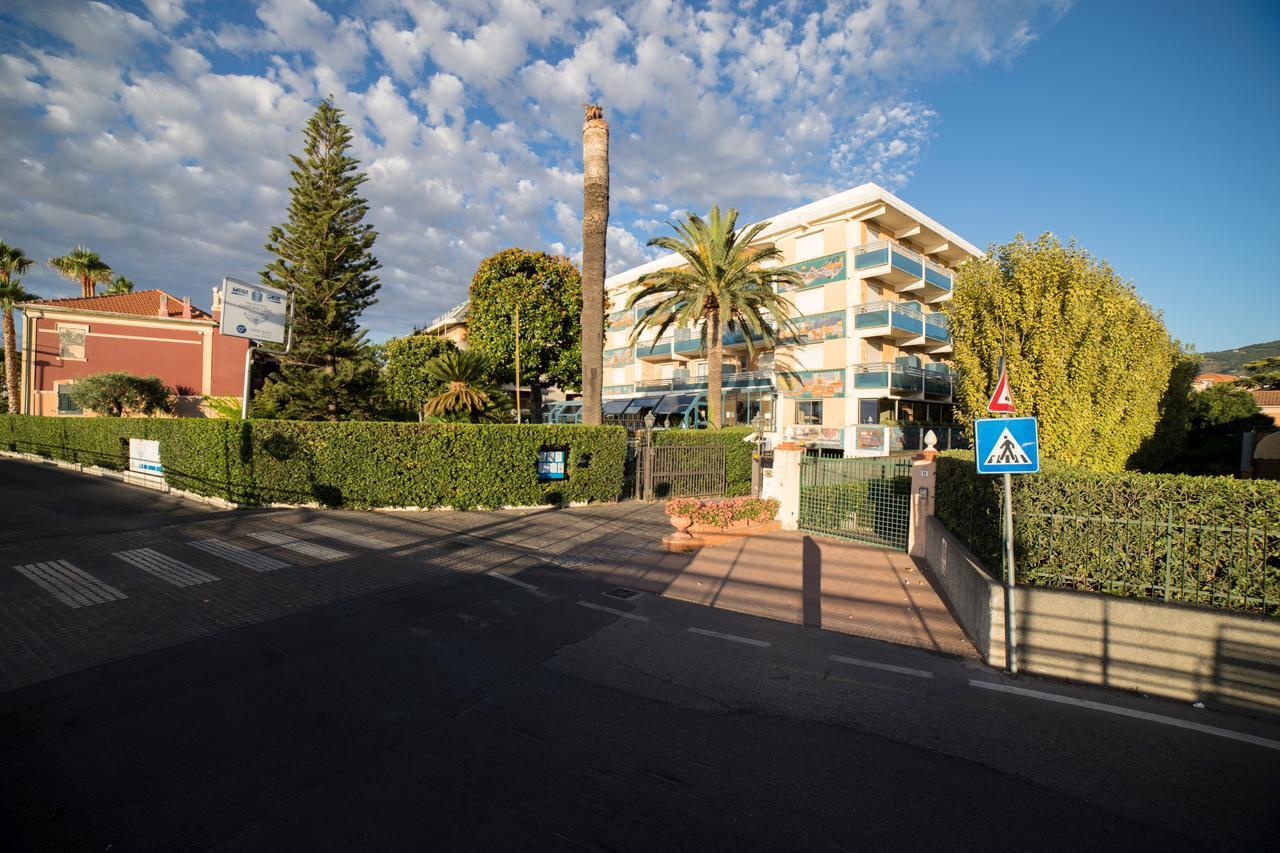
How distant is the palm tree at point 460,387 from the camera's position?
1667cm

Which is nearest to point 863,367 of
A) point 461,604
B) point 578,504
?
point 578,504

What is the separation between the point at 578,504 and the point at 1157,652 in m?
12.5

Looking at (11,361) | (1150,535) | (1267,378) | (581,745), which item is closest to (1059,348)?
(1150,535)

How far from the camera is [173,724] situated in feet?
13.3

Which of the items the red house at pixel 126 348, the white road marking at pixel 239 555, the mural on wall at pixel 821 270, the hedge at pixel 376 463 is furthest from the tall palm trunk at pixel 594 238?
the red house at pixel 126 348

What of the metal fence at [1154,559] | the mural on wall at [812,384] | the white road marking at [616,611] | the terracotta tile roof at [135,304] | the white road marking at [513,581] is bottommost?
the white road marking at [616,611]

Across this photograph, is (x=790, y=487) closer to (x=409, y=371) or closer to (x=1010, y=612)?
(x=1010, y=612)

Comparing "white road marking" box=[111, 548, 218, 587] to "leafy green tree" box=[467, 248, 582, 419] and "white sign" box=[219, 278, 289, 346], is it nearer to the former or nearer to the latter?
"white sign" box=[219, 278, 289, 346]

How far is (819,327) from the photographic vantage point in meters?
28.1

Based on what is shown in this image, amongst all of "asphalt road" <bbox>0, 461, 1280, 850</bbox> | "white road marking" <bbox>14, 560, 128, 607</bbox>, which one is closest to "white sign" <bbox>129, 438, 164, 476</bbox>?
"white road marking" <bbox>14, 560, 128, 607</bbox>

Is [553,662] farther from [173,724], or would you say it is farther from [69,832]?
[69,832]

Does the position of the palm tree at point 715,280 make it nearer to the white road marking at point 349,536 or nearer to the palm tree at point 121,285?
the white road marking at point 349,536

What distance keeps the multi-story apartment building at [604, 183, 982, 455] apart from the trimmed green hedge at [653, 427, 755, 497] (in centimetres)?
661

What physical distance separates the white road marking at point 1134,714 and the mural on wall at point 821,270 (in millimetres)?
24525
